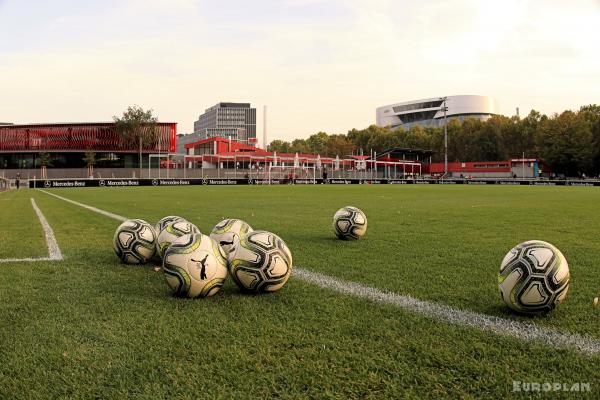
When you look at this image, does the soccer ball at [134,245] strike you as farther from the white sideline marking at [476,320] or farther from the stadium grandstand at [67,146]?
the stadium grandstand at [67,146]

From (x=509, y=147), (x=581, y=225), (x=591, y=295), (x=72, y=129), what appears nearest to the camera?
(x=591, y=295)

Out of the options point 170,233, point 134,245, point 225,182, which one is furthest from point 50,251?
point 225,182

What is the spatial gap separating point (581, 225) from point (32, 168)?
84.8 meters

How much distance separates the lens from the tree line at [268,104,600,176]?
270ft

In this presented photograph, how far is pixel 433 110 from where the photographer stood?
160 metres

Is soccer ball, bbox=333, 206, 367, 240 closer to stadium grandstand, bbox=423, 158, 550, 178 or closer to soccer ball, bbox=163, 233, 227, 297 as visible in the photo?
soccer ball, bbox=163, 233, 227, 297

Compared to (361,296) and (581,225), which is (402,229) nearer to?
(581,225)

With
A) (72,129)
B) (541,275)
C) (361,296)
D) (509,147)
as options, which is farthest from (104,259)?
(509,147)

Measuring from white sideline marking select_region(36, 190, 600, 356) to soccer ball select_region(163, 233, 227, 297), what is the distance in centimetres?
122

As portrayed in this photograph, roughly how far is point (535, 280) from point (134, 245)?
16.8 ft

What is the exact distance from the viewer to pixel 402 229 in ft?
34.8

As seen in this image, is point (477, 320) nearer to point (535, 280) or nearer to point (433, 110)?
point (535, 280)

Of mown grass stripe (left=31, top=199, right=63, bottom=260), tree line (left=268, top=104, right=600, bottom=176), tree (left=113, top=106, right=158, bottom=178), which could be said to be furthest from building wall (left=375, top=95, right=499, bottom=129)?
mown grass stripe (left=31, top=199, right=63, bottom=260)

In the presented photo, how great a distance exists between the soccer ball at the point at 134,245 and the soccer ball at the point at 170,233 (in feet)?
0.59
